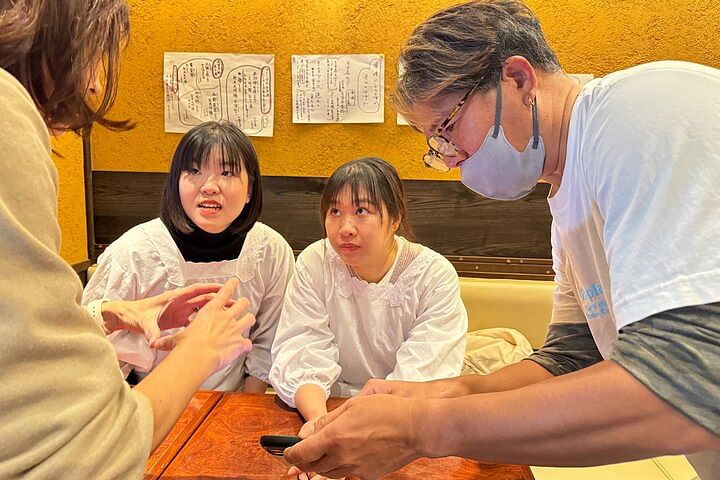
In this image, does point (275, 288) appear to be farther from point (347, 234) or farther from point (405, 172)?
point (405, 172)

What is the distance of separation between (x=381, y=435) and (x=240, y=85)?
97.3 inches

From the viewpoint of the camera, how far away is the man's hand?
91 cm

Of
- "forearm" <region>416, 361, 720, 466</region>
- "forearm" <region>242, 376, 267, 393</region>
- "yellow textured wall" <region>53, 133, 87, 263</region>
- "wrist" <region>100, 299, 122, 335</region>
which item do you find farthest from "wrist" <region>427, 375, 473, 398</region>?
"yellow textured wall" <region>53, 133, 87, 263</region>

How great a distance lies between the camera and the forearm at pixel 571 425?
706 mm

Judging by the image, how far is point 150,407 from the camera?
806 millimetres

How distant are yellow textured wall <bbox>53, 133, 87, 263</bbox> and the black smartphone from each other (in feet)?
6.83

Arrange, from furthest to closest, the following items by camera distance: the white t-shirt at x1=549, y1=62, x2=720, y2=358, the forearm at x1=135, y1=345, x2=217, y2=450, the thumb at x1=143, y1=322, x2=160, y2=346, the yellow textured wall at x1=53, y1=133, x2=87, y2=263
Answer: the yellow textured wall at x1=53, y1=133, x2=87, y2=263 < the thumb at x1=143, y1=322, x2=160, y2=346 < the forearm at x1=135, y1=345, x2=217, y2=450 < the white t-shirt at x1=549, y1=62, x2=720, y2=358

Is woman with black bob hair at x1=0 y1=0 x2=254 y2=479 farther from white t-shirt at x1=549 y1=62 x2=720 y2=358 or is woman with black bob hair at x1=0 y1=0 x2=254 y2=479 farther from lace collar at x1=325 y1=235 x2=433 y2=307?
lace collar at x1=325 y1=235 x2=433 y2=307

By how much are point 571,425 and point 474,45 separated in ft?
2.13

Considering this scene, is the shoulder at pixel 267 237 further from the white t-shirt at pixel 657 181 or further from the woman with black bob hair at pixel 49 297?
the white t-shirt at pixel 657 181

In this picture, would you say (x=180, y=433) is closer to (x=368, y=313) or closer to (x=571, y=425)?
(x=368, y=313)

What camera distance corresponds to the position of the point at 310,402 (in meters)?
1.50

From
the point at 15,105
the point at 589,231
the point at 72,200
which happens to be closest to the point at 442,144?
the point at 589,231

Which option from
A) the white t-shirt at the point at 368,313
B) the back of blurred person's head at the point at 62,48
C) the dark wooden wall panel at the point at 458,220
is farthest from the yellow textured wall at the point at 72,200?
the back of blurred person's head at the point at 62,48
